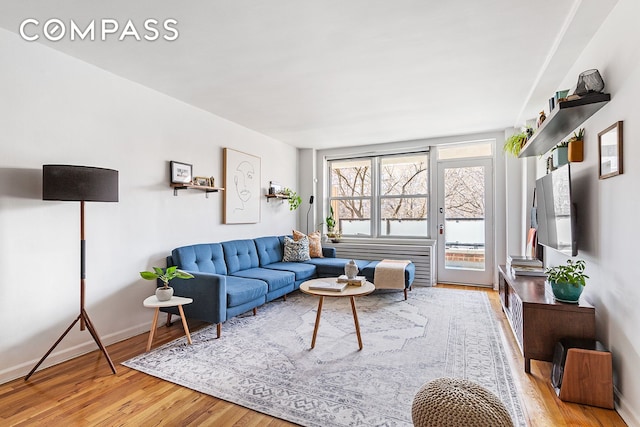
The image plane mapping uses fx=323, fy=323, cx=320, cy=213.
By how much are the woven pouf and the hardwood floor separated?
69 cm

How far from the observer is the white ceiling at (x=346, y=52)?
206 cm

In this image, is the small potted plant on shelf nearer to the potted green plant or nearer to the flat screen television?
the flat screen television

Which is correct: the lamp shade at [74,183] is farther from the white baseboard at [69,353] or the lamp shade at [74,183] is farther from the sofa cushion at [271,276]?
the sofa cushion at [271,276]

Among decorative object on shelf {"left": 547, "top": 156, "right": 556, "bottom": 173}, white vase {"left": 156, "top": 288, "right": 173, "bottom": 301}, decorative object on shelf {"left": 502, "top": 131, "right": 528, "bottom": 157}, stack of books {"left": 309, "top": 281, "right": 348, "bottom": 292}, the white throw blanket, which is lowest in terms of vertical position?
the white throw blanket

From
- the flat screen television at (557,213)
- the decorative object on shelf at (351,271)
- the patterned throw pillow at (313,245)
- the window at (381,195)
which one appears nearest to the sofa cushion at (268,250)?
the patterned throw pillow at (313,245)

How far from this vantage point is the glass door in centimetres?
512

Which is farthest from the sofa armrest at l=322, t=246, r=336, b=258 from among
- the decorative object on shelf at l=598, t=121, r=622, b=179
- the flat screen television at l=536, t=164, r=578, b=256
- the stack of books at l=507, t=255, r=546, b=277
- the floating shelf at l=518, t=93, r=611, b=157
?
the decorative object on shelf at l=598, t=121, r=622, b=179

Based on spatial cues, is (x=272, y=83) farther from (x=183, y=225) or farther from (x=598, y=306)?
(x=598, y=306)

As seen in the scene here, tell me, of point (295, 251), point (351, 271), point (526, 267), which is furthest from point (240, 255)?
point (526, 267)

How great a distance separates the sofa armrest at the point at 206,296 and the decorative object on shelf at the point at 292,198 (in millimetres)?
2767

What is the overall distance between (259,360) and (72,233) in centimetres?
187

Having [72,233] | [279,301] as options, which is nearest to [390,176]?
[279,301]

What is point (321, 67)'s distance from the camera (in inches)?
112

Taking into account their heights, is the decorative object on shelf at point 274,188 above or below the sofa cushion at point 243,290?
above
